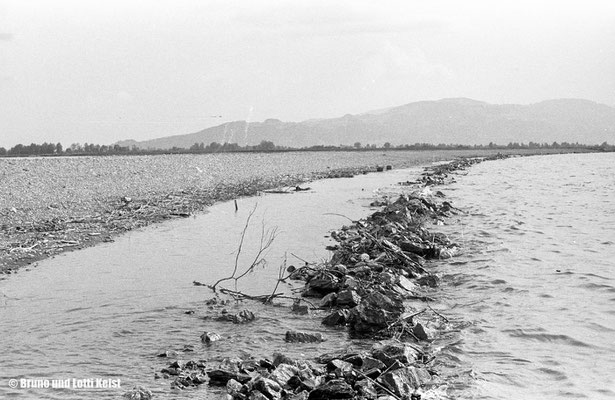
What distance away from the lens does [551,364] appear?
7.55m

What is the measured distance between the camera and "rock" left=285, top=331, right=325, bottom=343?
26.8 ft

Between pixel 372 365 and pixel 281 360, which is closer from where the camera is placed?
pixel 372 365

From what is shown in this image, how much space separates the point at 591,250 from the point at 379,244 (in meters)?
6.11

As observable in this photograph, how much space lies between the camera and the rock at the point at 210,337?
8109mm

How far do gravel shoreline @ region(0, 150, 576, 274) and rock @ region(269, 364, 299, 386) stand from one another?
765 cm

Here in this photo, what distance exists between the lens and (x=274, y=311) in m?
9.79

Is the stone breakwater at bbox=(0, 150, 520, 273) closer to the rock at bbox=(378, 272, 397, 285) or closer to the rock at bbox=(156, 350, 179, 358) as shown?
the rock at bbox=(156, 350, 179, 358)

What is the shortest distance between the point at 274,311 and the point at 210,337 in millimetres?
1806

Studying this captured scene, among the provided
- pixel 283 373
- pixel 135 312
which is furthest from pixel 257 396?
pixel 135 312

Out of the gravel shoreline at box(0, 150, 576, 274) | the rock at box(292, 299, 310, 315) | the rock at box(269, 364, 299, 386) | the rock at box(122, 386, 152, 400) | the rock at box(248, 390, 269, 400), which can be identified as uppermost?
the gravel shoreline at box(0, 150, 576, 274)

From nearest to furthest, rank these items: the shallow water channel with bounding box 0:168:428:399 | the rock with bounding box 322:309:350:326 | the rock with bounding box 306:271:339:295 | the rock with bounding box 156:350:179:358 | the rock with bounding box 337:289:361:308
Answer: the shallow water channel with bounding box 0:168:428:399 → the rock with bounding box 156:350:179:358 → the rock with bounding box 322:309:350:326 → the rock with bounding box 337:289:361:308 → the rock with bounding box 306:271:339:295

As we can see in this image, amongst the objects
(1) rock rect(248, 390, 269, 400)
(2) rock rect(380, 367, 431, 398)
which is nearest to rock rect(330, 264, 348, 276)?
(2) rock rect(380, 367, 431, 398)

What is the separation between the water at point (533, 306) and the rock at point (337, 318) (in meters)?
1.56

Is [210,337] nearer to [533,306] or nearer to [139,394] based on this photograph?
[139,394]
